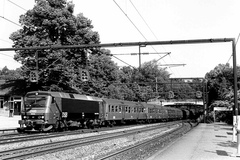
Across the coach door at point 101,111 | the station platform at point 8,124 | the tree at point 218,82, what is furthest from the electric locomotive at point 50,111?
the tree at point 218,82

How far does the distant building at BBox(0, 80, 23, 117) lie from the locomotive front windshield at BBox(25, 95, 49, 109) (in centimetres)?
2330

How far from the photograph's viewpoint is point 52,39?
40.7 m

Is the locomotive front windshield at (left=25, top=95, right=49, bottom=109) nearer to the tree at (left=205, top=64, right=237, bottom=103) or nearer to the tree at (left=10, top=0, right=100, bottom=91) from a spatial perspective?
the tree at (left=10, top=0, right=100, bottom=91)

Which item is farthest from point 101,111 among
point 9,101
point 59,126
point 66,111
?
point 9,101

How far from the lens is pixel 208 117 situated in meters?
64.1

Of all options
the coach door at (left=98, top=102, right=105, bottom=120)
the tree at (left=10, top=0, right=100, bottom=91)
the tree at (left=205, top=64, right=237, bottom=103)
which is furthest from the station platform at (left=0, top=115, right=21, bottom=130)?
the tree at (left=205, top=64, right=237, bottom=103)

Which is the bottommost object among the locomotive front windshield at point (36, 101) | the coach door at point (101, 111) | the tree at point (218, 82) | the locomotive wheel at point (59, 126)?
the locomotive wheel at point (59, 126)

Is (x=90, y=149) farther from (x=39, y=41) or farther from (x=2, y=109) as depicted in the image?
(x=2, y=109)

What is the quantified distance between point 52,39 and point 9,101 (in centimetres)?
1257

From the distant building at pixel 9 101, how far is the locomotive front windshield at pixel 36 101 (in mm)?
23304

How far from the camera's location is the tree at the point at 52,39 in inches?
1516

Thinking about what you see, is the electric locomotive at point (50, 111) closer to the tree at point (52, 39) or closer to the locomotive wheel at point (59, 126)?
the locomotive wheel at point (59, 126)

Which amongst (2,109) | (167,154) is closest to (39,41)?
(2,109)

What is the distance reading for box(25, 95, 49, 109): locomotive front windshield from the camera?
23.1m
